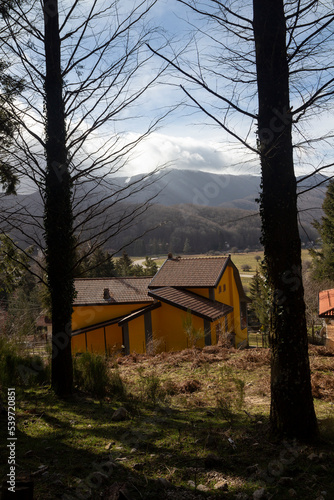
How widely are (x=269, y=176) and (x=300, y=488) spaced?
303 centimetres

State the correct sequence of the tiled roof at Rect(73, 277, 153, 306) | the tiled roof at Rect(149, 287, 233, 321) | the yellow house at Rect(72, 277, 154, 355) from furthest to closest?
1. the tiled roof at Rect(73, 277, 153, 306)
2. the yellow house at Rect(72, 277, 154, 355)
3. the tiled roof at Rect(149, 287, 233, 321)

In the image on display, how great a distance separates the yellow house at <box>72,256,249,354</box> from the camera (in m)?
17.8

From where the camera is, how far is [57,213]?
602 centimetres

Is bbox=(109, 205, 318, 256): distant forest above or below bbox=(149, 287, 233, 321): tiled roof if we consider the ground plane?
above

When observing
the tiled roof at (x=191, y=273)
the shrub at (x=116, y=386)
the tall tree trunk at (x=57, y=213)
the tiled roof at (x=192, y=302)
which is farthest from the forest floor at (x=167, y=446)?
the tiled roof at (x=191, y=273)

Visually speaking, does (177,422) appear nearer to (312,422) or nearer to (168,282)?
(312,422)

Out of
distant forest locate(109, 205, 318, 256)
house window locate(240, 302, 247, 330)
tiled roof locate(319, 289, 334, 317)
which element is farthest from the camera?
distant forest locate(109, 205, 318, 256)

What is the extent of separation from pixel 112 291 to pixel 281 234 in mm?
19202

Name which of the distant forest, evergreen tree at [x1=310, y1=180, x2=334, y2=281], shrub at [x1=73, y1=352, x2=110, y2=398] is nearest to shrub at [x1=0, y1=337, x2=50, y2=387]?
shrub at [x1=73, y1=352, x2=110, y2=398]

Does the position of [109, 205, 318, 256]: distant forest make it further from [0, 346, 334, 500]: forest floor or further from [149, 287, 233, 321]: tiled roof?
[0, 346, 334, 500]: forest floor

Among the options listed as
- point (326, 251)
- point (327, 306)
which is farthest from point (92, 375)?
point (326, 251)

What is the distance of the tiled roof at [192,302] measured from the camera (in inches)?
687

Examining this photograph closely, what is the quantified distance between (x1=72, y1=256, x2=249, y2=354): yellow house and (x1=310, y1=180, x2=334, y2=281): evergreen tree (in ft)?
41.9

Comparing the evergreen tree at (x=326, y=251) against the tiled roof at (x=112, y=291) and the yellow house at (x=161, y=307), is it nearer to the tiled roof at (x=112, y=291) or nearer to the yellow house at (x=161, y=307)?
the yellow house at (x=161, y=307)
